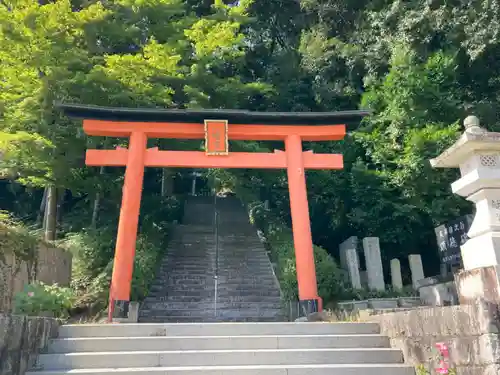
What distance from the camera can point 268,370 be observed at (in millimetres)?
5254

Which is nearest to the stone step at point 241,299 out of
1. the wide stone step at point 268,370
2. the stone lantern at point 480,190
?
the wide stone step at point 268,370

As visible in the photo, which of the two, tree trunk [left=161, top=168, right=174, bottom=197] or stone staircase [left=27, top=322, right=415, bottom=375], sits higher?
tree trunk [left=161, top=168, right=174, bottom=197]

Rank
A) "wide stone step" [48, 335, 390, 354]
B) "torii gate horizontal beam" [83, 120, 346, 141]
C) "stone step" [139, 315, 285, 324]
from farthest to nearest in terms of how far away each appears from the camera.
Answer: "torii gate horizontal beam" [83, 120, 346, 141]
"stone step" [139, 315, 285, 324]
"wide stone step" [48, 335, 390, 354]

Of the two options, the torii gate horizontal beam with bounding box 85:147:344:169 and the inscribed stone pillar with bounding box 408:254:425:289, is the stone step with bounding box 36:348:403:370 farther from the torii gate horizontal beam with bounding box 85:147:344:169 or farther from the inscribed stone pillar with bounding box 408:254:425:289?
the inscribed stone pillar with bounding box 408:254:425:289

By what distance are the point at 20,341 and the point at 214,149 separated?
6.39 metres

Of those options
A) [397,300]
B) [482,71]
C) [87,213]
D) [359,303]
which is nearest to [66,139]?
[87,213]

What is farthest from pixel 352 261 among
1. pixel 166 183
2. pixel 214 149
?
pixel 166 183

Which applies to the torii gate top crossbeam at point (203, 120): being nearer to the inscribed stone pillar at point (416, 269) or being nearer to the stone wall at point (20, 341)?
the inscribed stone pillar at point (416, 269)

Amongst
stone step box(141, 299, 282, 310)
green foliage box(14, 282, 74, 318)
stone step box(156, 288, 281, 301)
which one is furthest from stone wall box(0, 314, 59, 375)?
stone step box(156, 288, 281, 301)

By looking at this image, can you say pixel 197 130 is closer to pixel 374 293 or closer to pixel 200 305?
pixel 200 305

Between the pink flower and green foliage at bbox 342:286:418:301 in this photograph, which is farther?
green foliage at bbox 342:286:418:301

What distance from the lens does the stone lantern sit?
203 inches

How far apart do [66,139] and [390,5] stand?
11.8m

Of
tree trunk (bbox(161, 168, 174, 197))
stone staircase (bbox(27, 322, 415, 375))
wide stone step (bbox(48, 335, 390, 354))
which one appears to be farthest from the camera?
tree trunk (bbox(161, 168, 174, 197))
